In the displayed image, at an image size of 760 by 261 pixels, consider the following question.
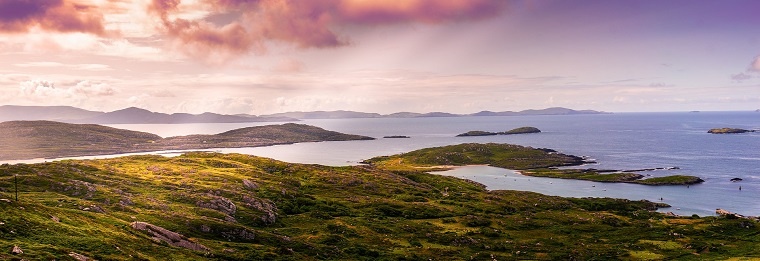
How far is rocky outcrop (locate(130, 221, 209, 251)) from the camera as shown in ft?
209

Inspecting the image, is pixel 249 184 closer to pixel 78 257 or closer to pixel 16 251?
pixel 78 257

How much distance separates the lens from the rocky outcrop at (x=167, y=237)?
209 feet

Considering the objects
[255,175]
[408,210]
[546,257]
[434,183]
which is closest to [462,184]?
[434,183]

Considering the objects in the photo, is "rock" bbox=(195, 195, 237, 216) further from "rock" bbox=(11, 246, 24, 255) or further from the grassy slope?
"rock" bbox=(11, 246, 24, 255)

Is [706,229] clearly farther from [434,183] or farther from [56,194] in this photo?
[56,194]

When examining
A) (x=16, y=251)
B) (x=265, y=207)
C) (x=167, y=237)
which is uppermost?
(x=16, y=251)

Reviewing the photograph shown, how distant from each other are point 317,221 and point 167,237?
44.8 meters

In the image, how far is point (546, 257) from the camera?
88.8 meters

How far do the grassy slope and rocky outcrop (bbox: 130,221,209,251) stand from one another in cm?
218

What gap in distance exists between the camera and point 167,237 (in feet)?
213

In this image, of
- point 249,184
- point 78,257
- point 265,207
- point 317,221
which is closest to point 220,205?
point 265,207

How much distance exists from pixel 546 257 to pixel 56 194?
95.1m

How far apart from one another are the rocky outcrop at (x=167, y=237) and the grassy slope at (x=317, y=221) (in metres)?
2.18

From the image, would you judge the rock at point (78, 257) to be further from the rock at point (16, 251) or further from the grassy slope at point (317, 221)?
the rock at point (16, 251)
